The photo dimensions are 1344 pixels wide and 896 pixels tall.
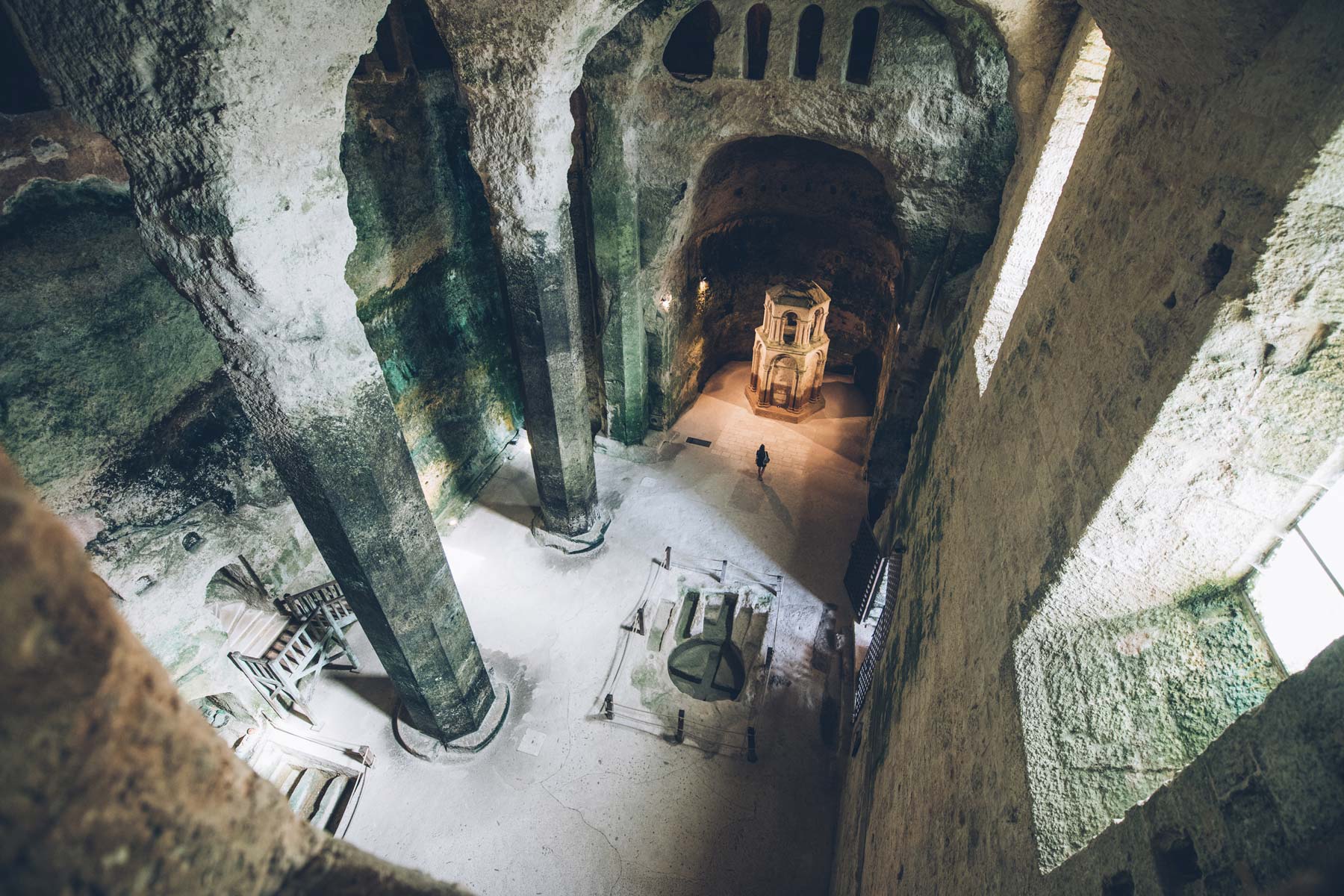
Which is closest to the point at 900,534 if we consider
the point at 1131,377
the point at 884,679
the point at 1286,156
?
the point at 884,679

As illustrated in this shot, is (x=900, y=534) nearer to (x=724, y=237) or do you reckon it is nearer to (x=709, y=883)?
(x=709, y=883)

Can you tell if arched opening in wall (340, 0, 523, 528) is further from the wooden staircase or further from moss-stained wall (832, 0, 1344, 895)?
moss-stained wall (832, 0, 1344, 895)

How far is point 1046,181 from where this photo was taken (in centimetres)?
530

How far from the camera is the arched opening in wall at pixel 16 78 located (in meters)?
3.86

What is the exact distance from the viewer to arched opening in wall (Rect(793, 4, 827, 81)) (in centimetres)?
754

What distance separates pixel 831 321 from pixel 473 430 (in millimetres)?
8282

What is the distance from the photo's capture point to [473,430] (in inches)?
377

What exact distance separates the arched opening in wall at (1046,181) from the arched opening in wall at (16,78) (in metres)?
6.65

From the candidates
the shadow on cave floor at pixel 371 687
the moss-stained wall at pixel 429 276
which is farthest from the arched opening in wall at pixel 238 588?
the moss-stained wall at pixel 429 276

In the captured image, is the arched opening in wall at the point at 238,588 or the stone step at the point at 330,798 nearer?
the stone step at the point at 330,798

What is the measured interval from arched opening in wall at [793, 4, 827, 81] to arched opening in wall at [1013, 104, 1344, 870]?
6822 mm

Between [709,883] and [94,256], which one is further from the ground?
[94,256]

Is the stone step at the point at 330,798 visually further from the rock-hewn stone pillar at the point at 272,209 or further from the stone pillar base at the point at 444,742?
the rock-hewn stone pillar at the point at 272,209

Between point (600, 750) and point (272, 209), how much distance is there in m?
5.81
